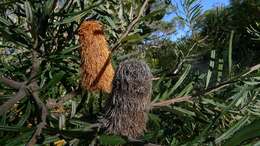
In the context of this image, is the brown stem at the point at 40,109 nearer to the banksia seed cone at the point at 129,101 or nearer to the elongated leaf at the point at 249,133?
the banksia seed cone at the point at 129,101

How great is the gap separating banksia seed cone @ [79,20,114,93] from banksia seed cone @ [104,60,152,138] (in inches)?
9.2

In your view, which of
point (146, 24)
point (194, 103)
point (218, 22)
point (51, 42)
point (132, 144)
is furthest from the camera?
point (218, 22)

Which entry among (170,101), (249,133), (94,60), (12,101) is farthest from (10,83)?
(249,133)

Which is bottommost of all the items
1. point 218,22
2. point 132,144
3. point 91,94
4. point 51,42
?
point 132,144

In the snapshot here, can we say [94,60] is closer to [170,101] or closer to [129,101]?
[170,101]

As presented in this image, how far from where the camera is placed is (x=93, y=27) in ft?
3.09

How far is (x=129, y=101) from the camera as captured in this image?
2.03ft

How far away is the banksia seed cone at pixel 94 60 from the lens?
90 centimetres

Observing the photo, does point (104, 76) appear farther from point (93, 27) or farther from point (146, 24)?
point (146, 24)

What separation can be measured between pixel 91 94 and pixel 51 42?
0.17 metres

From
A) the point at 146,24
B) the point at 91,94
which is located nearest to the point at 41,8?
the point at 91,94

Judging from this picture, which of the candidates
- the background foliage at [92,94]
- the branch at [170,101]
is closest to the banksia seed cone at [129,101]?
the background foliage at [92,94]

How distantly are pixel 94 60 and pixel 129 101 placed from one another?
303 mm

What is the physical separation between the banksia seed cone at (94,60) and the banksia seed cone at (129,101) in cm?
23
